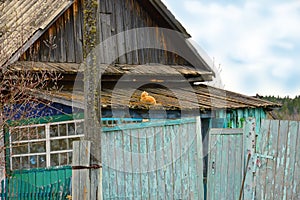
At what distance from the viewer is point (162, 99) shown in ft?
49.3

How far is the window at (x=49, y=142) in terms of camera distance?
1289cm

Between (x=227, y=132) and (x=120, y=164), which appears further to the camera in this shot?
Result: (x=227, y=132)

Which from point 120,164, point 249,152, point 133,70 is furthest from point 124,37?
point 249,152

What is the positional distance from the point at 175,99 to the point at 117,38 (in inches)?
107

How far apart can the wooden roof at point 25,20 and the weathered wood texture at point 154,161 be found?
12.6 feet

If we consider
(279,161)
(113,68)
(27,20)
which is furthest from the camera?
(113,68)

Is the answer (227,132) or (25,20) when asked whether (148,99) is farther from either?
(227,132)

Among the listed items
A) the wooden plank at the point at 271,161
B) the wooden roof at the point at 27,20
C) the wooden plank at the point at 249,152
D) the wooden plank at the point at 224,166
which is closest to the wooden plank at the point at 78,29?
the wooden roof at the point at 27,20

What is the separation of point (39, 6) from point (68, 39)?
1125 millimetres

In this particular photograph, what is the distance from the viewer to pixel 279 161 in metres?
9.06

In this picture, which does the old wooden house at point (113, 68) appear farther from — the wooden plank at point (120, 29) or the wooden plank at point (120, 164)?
the wooden plank at point (120, 164)

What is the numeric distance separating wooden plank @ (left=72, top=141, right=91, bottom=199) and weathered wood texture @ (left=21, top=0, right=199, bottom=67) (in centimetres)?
579

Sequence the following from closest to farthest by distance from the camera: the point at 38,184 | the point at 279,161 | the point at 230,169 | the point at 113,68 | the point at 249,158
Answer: the point at 279,161 → the point at 249,158 → the point at 230,169 → the point at 38,184 → the point at 113,68

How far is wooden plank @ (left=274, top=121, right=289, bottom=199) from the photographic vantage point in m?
9.01
